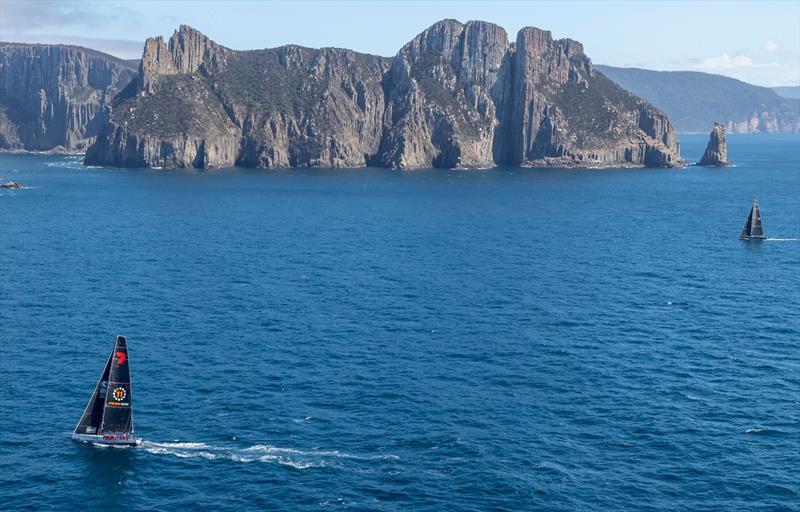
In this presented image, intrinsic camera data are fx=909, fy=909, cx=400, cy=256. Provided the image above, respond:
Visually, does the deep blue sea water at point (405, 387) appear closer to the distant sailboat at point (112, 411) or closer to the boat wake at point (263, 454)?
the boat wake at point (263, 454)

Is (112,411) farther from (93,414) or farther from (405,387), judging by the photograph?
(405,387)

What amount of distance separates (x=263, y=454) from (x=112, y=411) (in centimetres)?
1678

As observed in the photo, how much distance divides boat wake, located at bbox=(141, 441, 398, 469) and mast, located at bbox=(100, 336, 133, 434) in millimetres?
3844

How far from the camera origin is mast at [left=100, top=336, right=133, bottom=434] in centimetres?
9200

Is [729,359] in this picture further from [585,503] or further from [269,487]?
[269,487]

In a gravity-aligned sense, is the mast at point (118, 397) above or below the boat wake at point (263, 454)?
above

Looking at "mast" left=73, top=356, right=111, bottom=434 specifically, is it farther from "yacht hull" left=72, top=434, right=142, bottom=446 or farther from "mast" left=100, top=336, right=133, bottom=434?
"mast" left=100, top=336, right=133, bottom=434

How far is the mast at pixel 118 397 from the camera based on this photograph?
92.0 meters

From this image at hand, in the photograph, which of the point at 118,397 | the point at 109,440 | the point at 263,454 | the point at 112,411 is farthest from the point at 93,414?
the point at 263,454

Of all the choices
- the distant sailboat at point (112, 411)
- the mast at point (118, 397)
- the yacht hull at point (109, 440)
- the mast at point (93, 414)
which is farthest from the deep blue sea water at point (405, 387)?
the mast at point (118, 397)

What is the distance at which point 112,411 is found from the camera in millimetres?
92250

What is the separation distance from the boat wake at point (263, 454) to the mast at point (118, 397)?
3.84m

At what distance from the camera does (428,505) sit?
78.9m

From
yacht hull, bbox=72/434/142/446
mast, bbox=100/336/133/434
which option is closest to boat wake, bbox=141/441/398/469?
yacht hull, bbox=72/434/142/446
